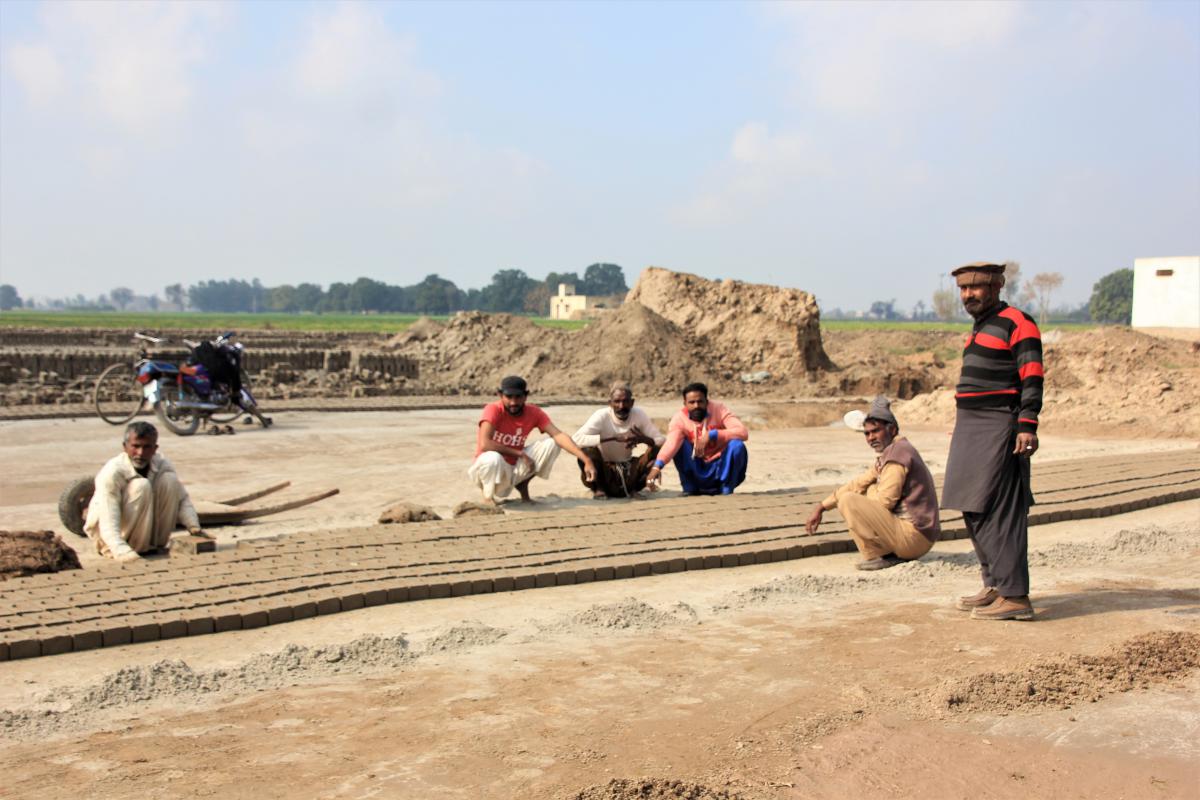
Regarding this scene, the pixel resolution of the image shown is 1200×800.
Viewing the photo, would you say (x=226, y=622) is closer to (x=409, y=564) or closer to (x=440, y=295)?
(x=409, y=564)

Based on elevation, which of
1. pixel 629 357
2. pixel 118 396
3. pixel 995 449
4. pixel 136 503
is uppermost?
pixel 995 449

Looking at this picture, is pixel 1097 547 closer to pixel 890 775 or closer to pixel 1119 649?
pixel 1119 649

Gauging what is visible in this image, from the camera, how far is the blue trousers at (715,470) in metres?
8.38

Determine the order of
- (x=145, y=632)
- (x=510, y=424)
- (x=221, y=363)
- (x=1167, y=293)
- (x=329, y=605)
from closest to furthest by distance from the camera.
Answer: (x=145, y=632)
(x=329, y=605)
(x=510, y=424)
(x=221, y=363)
(x=1167, y=293)

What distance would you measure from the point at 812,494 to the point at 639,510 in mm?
1616

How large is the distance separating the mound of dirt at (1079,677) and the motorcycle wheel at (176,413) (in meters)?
10.9

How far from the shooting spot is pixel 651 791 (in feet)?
9.84

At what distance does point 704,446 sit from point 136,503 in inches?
160

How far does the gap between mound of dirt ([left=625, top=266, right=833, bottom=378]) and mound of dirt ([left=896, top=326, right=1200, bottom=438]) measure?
5667 millimetres

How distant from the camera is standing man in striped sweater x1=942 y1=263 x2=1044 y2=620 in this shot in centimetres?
475

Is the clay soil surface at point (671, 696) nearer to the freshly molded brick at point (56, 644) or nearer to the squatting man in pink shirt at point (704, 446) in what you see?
the freshly molded brick at point (56, 644)

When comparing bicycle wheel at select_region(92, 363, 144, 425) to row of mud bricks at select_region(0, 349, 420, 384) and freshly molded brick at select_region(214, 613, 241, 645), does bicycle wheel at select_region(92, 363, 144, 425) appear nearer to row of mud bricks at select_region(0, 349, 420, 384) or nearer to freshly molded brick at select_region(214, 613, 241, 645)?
row of mud bricks at select_region(0, 349, 420, 384)

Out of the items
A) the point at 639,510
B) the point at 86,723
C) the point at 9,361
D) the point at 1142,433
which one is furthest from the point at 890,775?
the point at 9,361

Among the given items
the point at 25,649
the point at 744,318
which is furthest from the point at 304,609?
the point at 744,318
